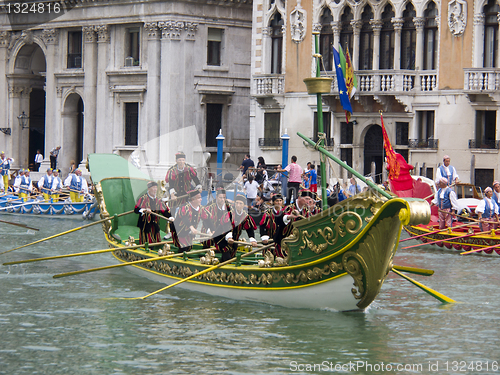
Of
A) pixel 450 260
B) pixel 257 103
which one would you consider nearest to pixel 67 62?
pixel 257 103

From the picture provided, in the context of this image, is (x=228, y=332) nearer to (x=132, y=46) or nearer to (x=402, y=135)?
(x=402, y=135)

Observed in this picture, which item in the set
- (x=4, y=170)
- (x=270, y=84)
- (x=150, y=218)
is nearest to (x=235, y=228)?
(x=150, y=218)

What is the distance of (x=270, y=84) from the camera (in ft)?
99.4

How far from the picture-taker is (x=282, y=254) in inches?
472

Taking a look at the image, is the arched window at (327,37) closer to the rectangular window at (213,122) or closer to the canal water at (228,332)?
the rectangular window at (213,122)

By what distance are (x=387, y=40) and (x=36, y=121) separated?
22.0m

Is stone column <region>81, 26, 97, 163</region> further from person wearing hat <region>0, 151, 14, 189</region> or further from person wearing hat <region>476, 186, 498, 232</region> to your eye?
person wearing hat <region>476, 186, 498, 232</region>

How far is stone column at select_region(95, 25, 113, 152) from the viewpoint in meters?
35.2

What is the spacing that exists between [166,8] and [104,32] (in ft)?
11.5

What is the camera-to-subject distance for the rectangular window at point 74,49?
120 feet

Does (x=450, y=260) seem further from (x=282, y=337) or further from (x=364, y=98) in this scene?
(x=364, y=98)

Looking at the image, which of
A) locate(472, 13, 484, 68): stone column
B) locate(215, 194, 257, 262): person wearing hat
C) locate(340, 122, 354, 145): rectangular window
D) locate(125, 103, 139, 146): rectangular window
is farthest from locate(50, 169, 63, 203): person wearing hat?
locate(215, 194, 257, 262): person wearing hat

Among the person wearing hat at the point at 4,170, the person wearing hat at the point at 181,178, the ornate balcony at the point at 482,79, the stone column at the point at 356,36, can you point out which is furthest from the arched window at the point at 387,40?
the person wearing hat at the point at 4,170

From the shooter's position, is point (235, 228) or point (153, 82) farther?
point (153, 82)
